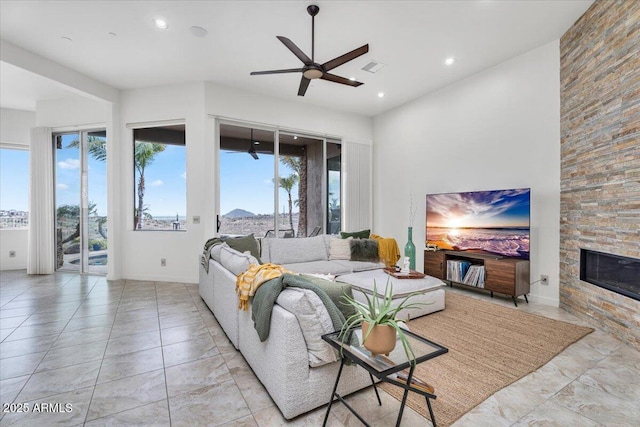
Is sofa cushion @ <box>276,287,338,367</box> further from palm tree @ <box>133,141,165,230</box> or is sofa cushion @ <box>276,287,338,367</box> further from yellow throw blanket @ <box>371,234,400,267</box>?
palm tree @ <box>133,141,165,230</box>

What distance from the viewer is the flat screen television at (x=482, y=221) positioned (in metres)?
3.78

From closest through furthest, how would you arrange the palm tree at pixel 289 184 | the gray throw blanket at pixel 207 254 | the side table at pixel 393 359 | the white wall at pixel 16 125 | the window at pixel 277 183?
the side table at pixel 393 359, the gray throw blanket at pixel 207 254, the window at pixel 277 183, the palm tree at pixel 289 184, the white wall at pixel 16 125

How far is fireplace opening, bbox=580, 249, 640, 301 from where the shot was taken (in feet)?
8.59

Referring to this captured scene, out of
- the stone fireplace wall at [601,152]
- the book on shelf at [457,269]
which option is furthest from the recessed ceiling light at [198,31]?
the book on shelf at [457,269]

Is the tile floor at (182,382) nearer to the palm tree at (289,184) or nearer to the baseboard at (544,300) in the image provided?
the baseboard at (544,300)

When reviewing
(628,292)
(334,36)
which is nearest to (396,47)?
(334,36)

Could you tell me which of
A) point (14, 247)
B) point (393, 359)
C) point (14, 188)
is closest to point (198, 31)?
point (393, 359)

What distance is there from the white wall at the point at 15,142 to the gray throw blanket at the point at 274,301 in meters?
6.80

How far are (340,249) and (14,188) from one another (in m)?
6.60

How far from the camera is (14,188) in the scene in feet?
19.5

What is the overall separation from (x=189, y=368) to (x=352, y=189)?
4679mm

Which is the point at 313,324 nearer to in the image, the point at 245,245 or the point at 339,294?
the point at 339,294

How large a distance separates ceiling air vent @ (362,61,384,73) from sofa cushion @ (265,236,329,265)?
2.65 meters

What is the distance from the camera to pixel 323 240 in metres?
4.84
